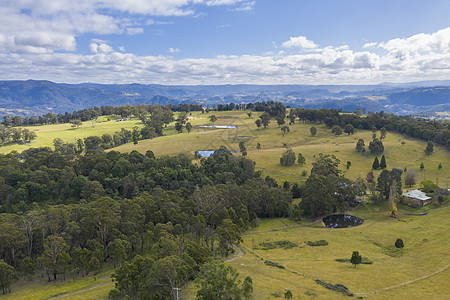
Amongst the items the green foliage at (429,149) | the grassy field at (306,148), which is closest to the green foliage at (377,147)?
the grassy field at (306,148)

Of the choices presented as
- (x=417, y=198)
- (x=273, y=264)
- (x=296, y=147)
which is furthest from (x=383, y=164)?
(x=273, y=264)

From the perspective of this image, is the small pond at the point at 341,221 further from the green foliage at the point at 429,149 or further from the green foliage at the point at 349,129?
the green foliage at the point at 349,129

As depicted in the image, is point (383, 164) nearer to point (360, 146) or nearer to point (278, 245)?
point (360, 146)

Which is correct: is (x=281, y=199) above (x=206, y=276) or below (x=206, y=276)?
below

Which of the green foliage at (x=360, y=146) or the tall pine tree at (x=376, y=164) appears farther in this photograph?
the green foliage at (x=360, y=146)

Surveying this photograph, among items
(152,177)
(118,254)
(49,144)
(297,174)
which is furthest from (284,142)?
(49,144)

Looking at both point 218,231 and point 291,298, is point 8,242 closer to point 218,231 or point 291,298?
point 218,231

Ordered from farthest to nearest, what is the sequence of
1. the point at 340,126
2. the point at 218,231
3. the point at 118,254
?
the point at 340,126 → the point at 218,231 → the point at 118,254

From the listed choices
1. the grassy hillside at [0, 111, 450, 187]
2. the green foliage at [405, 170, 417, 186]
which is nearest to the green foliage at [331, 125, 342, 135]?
the grassy hillside at [0, 111, 450, 187]
